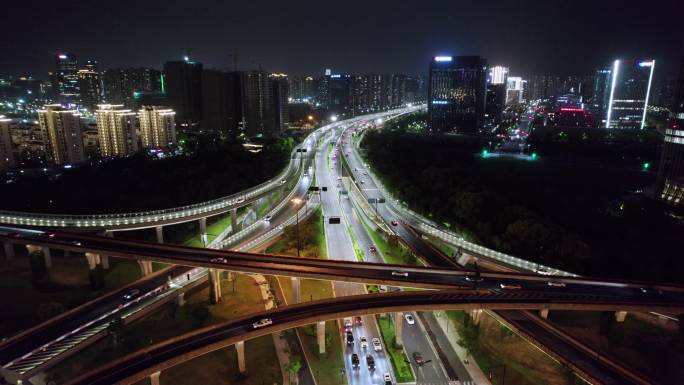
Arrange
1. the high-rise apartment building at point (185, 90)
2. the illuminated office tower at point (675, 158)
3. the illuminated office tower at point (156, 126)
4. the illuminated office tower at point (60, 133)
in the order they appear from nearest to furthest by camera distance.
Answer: the illuminated office tower at point (675, 158)
the illuminated office tower at point (60, 133)
the illuminated office tower at point (156, 126)
the high-rise apartment building at point (185, 90)

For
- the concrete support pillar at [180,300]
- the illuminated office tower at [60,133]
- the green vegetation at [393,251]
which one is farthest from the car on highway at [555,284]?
the illuminated office tower at [60,133]

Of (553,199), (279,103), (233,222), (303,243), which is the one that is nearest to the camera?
(303,243)

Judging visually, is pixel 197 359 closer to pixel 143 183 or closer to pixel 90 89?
pixel 143 183

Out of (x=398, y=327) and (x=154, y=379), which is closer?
(x=154, y=379)

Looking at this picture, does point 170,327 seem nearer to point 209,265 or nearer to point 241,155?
point 209,265

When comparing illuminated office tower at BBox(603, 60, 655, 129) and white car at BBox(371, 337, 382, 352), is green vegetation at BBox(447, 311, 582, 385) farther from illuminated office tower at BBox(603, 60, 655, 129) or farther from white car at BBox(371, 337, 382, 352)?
illuminated office tower at BBox(603, 60, 655, 129)

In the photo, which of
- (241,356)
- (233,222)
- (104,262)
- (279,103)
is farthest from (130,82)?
(241,356)

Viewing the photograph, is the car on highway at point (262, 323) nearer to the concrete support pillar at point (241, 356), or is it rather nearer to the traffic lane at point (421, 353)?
the concrete support pillar at point (241, 356)
